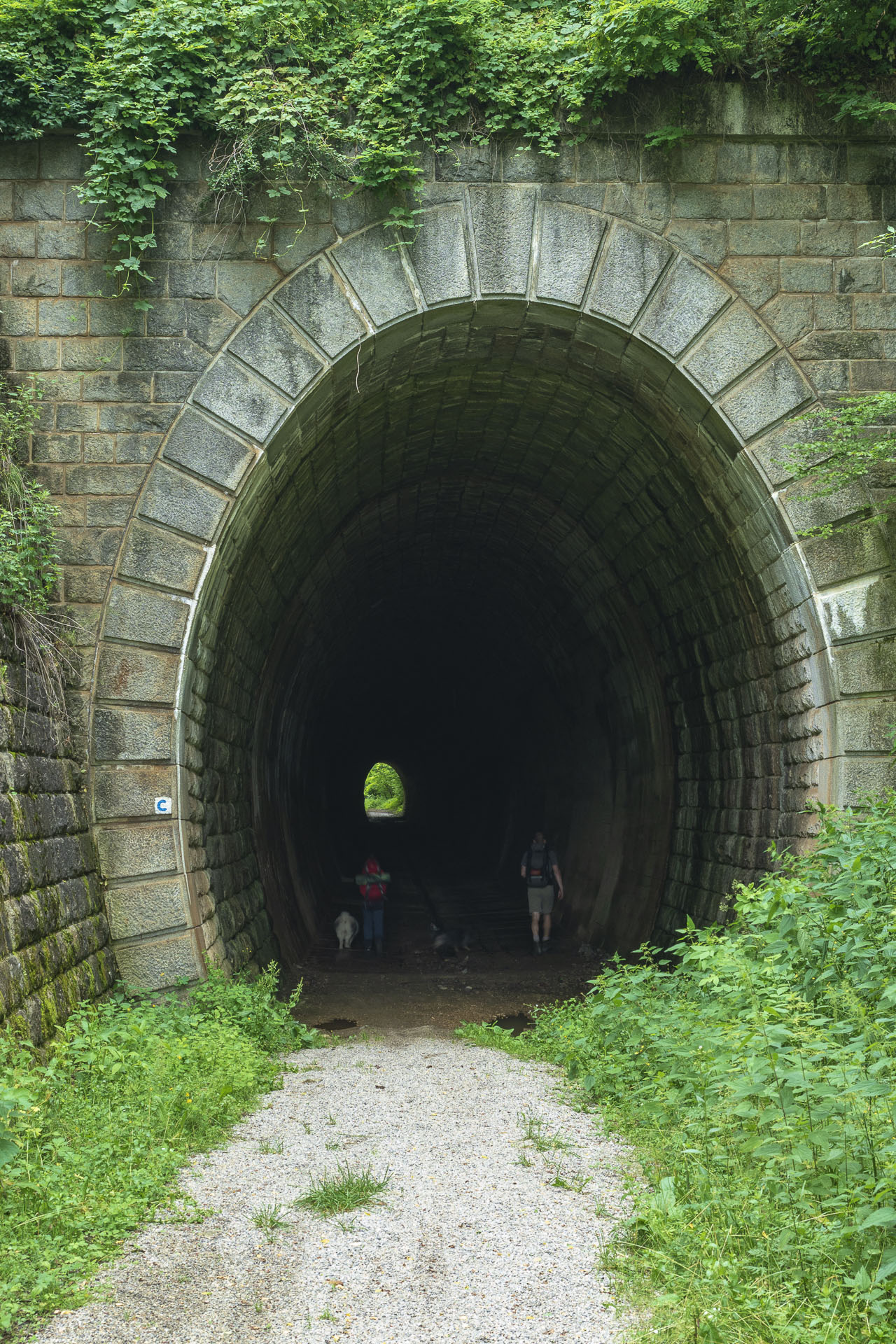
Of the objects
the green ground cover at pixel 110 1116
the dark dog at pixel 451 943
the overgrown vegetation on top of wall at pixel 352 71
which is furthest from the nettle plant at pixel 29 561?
the dark dog at pixel 451 943

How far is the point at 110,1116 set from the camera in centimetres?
508

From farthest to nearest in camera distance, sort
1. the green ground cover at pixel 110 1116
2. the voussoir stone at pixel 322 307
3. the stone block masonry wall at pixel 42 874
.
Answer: the voussoir stone at pixel 322 307, the stone block masonry wall at pixel 42 874, the green ground cover at pixel 110 1116

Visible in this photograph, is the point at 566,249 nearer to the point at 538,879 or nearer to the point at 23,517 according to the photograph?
the point at 23,517

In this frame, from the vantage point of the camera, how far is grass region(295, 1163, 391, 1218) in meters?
4.52

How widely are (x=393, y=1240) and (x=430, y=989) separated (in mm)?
7410

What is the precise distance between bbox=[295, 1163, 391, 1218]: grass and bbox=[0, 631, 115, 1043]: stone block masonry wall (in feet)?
5.39

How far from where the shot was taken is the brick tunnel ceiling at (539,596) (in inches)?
334

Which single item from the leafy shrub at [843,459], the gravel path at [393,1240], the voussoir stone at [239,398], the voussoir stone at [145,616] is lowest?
the gravel path at [393,1240]

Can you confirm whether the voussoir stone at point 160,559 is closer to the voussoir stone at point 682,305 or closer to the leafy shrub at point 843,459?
the voussoir stone at point 682,305

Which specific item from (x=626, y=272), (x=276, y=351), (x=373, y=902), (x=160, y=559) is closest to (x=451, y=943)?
(x=373, y=902)

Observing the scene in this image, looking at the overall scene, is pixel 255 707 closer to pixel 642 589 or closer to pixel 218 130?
pixel 642 589

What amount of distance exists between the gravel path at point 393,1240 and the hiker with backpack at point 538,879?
746 cm

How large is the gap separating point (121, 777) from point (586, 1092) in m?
3.51

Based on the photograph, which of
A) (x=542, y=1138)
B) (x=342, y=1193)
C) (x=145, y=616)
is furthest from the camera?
(x=145, y=616)
